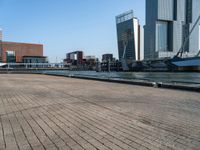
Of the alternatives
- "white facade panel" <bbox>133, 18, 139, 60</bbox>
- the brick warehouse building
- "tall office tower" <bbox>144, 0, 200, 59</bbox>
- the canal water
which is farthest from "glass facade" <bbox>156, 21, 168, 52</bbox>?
the brick warehouse building

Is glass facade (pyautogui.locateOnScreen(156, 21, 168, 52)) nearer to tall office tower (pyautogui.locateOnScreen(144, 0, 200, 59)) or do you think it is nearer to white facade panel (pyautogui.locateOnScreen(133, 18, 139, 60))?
tall office tower (pyautogui.locateOnScreen(144, 0, 200, 59))

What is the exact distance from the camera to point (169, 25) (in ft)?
413

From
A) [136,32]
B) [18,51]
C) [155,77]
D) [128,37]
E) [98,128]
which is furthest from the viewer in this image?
[18,51]

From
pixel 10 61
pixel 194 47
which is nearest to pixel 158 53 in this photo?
pixel 194 47

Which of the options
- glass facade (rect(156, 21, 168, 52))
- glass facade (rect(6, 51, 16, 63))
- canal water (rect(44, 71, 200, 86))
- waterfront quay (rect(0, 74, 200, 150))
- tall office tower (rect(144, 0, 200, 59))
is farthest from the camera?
glass facade (rect(6, 51, 16, 63))

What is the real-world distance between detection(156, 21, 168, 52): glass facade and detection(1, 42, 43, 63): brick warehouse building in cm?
7400

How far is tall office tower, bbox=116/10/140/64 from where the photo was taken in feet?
406

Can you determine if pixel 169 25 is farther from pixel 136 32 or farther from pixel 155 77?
pixel 155 77

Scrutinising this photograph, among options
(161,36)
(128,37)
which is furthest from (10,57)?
(161,36)

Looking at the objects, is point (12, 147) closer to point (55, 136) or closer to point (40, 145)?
point (40, 145)

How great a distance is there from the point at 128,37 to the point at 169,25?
83.2 feet

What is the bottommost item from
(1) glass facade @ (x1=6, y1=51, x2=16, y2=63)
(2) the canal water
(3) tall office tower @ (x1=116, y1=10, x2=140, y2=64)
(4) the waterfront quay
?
(2) the canal water

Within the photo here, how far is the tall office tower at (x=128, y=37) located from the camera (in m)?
124

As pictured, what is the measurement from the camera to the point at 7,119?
16.8 ft
